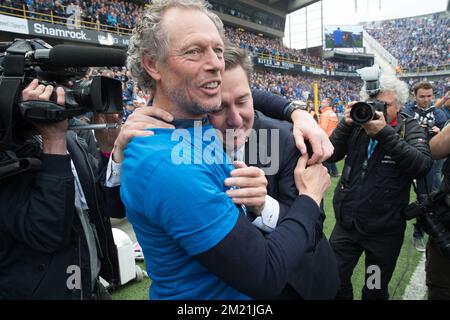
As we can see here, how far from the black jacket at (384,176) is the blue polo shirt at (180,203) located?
163cm

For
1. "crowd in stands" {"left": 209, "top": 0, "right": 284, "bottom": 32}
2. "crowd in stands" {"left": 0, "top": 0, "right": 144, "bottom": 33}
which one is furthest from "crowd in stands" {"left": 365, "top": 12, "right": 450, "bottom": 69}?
"crowd in stands" {"left": 0, "top": 0, "right": 144, "bottom": 33}

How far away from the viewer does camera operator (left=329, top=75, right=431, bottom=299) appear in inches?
95.0

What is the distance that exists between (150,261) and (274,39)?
38733mm

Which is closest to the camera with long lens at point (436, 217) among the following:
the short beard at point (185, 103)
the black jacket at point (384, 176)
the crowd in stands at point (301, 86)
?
the black jacket at point (384, 176)

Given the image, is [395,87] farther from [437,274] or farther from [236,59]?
[236,59]

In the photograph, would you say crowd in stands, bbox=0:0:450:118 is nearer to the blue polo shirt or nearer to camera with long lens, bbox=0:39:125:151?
camera with long lens, bbox=0:39:125:151

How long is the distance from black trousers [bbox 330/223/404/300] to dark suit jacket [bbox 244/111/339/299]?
1.42 metres

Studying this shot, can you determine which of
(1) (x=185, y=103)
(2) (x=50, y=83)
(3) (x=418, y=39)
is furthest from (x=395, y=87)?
(3) (x=418, y=39)

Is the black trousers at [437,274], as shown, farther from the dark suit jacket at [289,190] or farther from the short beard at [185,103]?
the short beard at [185,103]

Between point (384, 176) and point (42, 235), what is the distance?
2211 mm

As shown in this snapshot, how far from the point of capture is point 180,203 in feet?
3.04

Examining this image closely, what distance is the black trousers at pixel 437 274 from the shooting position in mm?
2139

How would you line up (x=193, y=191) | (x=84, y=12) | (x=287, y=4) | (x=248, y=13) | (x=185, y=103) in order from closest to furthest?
(x=193, y=191)
(x=185, y=103)
(x=84, y=12)
(x=248, y=13)
(x=287, y=4)
